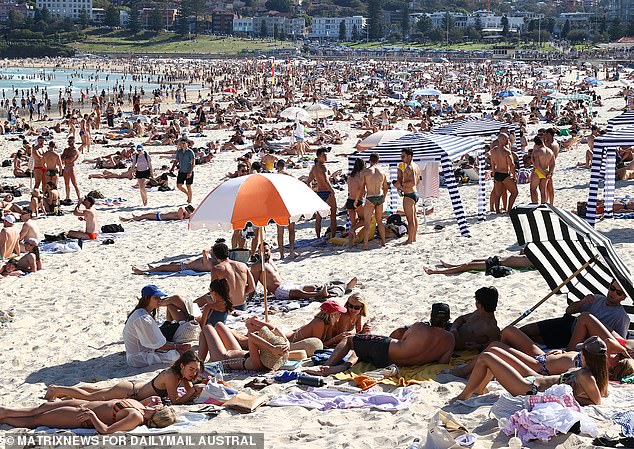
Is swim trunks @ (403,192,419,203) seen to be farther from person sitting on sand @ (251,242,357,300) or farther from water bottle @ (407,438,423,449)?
water bottle @ (407,438,423,449)

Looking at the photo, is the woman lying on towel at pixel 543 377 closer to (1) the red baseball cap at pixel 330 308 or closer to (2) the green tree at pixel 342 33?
(1) the red baseball cap at pixel 330 308

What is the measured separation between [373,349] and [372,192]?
452cm

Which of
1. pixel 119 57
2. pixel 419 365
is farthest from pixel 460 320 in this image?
pixel 119 57

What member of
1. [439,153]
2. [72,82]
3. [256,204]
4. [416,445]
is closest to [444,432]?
[416,445]

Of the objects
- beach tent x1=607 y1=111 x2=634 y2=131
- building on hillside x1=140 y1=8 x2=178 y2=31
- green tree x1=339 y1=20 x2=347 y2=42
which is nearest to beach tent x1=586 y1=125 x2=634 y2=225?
beach tent x1=607 y1=111 x2=634 y2=131

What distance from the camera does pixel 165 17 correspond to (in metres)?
138

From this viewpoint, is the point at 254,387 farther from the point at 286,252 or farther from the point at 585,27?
the point at 585,27

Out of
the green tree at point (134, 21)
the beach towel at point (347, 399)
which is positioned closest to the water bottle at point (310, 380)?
the beach towel at point (347, 399)

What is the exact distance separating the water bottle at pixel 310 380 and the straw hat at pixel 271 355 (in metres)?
0.33

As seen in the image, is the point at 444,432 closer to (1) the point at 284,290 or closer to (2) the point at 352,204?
(1) the point at 284,290

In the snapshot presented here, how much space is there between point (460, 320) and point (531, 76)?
6004cm

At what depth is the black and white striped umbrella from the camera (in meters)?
5.49

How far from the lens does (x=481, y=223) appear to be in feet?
37.1

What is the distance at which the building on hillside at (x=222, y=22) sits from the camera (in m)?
139
